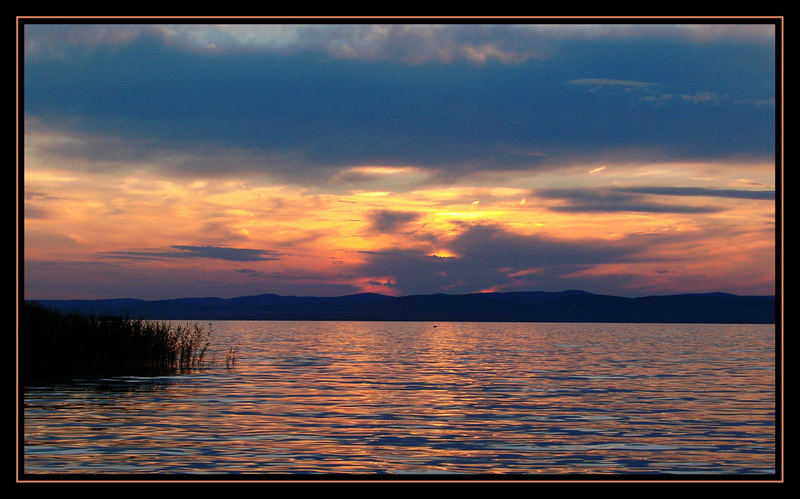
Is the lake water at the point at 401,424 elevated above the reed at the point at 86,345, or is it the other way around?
the reed at the point at 86,345

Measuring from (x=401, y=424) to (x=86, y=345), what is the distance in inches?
829

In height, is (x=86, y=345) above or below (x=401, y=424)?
above

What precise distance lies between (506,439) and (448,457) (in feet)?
11.1

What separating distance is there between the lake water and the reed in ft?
8.74

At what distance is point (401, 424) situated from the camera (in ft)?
86.6

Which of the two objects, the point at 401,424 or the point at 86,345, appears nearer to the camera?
the point at 401,424

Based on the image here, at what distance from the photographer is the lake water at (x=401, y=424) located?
2000 cm

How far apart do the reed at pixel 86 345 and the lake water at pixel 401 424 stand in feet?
8.74

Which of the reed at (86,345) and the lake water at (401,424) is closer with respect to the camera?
the lake water at (401,424)

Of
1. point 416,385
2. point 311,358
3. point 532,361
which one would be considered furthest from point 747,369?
point 311,358
